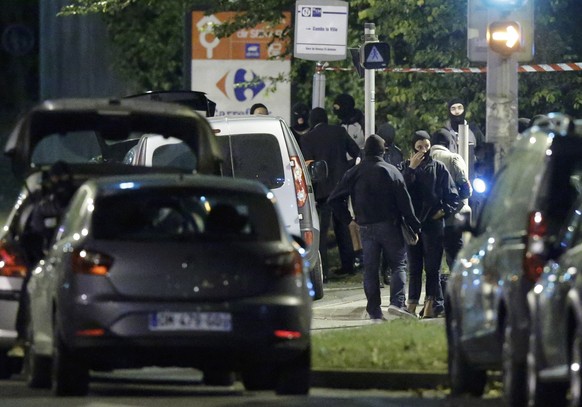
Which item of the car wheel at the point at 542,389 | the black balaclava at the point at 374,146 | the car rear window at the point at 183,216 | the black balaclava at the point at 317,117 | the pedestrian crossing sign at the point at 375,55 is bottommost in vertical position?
the car wheel at the point at 542,389

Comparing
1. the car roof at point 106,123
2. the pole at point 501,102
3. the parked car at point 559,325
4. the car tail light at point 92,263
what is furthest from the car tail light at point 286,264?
the pole at point 501,102

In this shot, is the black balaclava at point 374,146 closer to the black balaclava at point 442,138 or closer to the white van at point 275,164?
the white van at point 275,164

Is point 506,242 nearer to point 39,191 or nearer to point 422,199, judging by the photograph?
point 39,191

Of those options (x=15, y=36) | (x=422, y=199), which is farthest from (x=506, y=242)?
(x=15, y=36)

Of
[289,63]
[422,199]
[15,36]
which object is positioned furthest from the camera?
[15,36]

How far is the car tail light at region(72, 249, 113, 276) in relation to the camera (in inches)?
535

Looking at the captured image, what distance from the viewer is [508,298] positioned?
12453 millimetres

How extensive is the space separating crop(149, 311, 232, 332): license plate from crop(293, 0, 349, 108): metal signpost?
12.8 m

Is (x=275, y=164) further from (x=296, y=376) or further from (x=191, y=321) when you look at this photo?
(x=191, y=321)

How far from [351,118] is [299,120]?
595 millimetres

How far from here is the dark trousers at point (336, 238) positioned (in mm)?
24375

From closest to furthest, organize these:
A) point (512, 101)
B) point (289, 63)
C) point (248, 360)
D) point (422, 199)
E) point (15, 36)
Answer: point (248, 360)
point (512, 101)
point (422, 199)
point (289, 63)
point (15, 36)

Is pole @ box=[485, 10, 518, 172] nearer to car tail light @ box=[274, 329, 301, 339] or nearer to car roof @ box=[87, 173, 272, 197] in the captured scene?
car roof @ box=[87, 173, 272, 197]

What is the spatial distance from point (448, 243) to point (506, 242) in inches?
316
